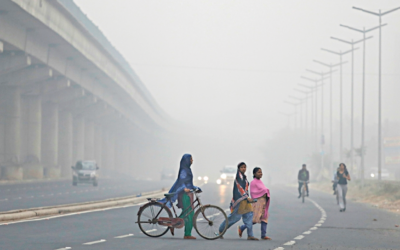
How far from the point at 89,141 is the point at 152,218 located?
78.3 metres

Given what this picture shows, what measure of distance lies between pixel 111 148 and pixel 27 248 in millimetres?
105928

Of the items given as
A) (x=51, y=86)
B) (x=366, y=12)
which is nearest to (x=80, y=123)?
(x=51, y=86)

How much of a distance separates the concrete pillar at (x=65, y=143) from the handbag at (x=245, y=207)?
63.9m

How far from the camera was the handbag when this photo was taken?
15562 millimetres

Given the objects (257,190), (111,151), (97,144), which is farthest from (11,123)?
(111,151)

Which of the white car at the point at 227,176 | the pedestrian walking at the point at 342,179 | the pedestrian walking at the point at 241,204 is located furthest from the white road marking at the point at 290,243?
the white car at the point at 227,176

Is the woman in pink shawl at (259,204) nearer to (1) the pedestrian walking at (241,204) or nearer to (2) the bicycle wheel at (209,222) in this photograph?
(1) the pedestrian walking at (241,204)

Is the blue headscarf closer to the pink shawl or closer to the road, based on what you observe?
the road

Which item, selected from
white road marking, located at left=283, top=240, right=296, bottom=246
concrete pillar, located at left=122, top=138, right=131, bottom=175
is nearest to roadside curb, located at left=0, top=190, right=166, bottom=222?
white road marking, located at left=283, top=240, right=296, bottom=246

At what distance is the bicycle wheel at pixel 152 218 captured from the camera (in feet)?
51.4

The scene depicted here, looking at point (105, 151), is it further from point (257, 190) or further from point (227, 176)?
point (257, 190)

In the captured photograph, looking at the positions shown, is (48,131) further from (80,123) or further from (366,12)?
(366,12)

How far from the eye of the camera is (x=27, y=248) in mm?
13148

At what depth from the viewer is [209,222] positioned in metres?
15.5
